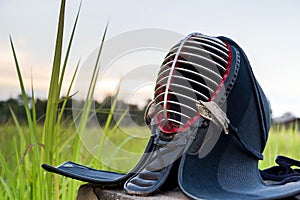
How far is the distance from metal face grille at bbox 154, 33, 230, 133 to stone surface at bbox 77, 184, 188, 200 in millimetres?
120

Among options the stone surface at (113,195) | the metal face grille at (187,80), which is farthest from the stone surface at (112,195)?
the metal face grille at (187,80)

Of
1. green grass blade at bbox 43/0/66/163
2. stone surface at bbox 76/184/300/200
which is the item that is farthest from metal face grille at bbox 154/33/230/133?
green grass blade at bbox 43/0/66/163

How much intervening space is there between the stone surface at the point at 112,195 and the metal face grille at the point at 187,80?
0.12 metres

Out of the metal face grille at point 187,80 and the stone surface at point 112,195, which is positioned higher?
the metal face grille at point 187,80

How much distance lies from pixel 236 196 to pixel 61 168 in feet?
1.22

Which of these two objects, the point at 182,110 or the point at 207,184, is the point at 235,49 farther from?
the point at 207,184

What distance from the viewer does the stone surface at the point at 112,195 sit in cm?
81

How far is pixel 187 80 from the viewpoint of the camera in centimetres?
86

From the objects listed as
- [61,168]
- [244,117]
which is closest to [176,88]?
[244,117]

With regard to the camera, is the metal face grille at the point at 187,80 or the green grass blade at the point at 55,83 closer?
the metal face grille at the point at 187,80

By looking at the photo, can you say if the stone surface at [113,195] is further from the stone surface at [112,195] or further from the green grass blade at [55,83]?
the green grass blade at [55,83]

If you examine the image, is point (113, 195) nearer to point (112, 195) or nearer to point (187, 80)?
point (112, 195)

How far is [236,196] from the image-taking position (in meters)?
0.75

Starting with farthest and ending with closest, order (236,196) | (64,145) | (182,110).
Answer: (64,145) < (182,110) < (236,196)
